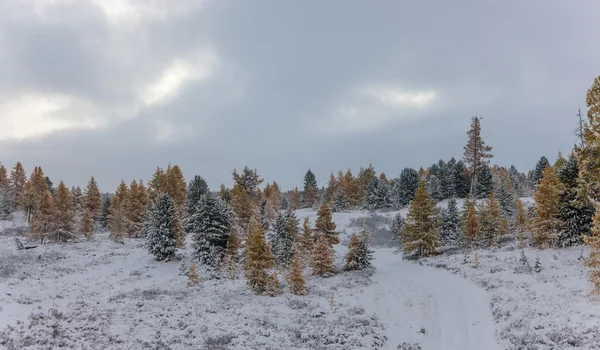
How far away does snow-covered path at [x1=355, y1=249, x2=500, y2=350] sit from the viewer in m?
16.8

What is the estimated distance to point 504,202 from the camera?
193 ft

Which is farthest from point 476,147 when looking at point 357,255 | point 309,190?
point 309,190

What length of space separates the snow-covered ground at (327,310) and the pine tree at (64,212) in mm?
18513

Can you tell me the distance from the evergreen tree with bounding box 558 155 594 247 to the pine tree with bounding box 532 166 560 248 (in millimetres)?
397

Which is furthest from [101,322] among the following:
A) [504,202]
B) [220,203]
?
[504,202]

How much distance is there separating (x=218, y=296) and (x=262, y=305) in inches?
166

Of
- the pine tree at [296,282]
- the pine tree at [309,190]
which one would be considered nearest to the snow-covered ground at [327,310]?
the pine tree at [296,282]

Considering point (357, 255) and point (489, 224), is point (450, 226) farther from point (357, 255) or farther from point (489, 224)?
point (357, 255)

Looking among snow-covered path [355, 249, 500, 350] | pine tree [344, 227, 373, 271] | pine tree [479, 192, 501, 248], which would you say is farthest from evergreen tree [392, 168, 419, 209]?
snow-covered path [355, 249, 500, 350]

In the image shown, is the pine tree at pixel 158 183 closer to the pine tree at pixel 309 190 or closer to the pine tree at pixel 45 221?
the pine tree at pixel 45 221

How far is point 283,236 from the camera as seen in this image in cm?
4022

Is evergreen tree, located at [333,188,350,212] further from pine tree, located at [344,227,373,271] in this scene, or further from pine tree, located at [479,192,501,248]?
pine tree, located at [344,227,373,271]

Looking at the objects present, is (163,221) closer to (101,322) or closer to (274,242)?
(274,242)

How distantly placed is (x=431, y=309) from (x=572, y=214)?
52.2ft
